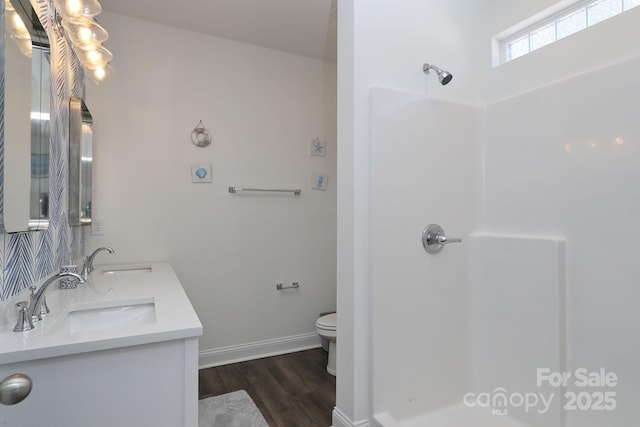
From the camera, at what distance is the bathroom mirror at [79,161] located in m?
1.81

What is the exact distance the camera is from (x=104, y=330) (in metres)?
1.06

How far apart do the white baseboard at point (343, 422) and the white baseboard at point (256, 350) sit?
123 centimetres

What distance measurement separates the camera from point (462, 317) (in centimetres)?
180

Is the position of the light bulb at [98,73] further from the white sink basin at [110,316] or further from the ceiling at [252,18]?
the white sink basin at [110,316]

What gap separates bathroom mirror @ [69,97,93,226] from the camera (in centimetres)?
181

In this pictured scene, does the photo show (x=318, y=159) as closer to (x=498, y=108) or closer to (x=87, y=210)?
(x=498, y=108)

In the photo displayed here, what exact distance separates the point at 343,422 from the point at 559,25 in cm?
210

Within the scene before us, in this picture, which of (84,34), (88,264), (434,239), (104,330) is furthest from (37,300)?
(434,239)

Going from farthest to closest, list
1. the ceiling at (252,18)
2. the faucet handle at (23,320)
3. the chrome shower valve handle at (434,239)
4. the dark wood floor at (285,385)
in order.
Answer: the ceiling at (252,18) < the dark wood floor at (285,385) < the chrome shower valve handle at (434,239) < the faucet handle at (23,320)

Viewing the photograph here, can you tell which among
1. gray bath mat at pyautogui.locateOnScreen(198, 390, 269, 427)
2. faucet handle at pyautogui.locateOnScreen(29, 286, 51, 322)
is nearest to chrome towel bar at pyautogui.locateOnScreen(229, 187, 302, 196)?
gray bath mat at pyautogui.locateOnScreen(198, 390, 269, 427)

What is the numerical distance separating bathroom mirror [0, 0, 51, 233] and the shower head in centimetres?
160

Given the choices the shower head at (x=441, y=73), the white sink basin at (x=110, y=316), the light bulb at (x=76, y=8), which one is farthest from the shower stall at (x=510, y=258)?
the light bulb at (x=76, y=8)

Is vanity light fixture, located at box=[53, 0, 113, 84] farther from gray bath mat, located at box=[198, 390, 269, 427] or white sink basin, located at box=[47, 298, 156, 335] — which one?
gray bath mat, located at box=[198, 390, 269, 427]

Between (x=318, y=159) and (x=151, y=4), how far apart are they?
161 cm
